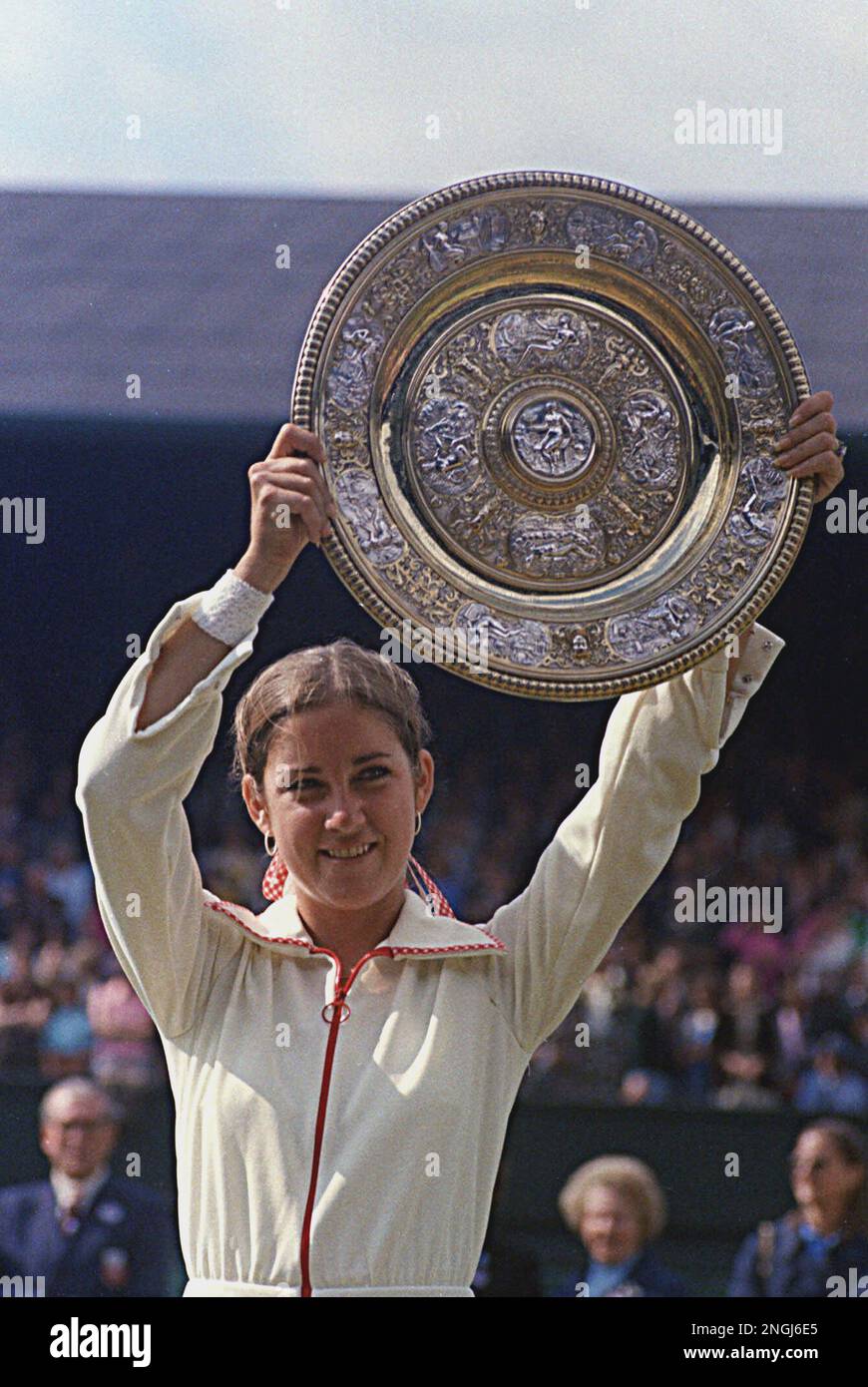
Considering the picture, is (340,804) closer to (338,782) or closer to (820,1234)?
(338,782)

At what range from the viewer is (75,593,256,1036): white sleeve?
248 centimetres

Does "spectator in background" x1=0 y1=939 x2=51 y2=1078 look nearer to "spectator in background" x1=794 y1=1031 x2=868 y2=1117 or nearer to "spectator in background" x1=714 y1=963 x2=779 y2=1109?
"spectator in background" x1=714 y1=963 x2=779 y2=1109

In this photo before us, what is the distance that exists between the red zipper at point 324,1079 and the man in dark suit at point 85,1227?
6.70 feet

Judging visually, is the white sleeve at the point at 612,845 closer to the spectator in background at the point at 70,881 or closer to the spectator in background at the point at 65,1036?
the spectator in background at the point at 65,1036

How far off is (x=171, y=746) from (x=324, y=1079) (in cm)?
50

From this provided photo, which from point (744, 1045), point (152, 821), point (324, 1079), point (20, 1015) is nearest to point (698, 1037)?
point (744, 1045)

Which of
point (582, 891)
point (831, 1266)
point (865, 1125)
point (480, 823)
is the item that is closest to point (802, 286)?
point (480, 823)

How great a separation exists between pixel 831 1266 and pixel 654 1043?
4.00 ft

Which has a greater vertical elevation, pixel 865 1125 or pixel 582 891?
pixel 582 891

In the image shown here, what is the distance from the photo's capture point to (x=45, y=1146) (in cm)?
477

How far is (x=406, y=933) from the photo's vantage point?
2.70m
